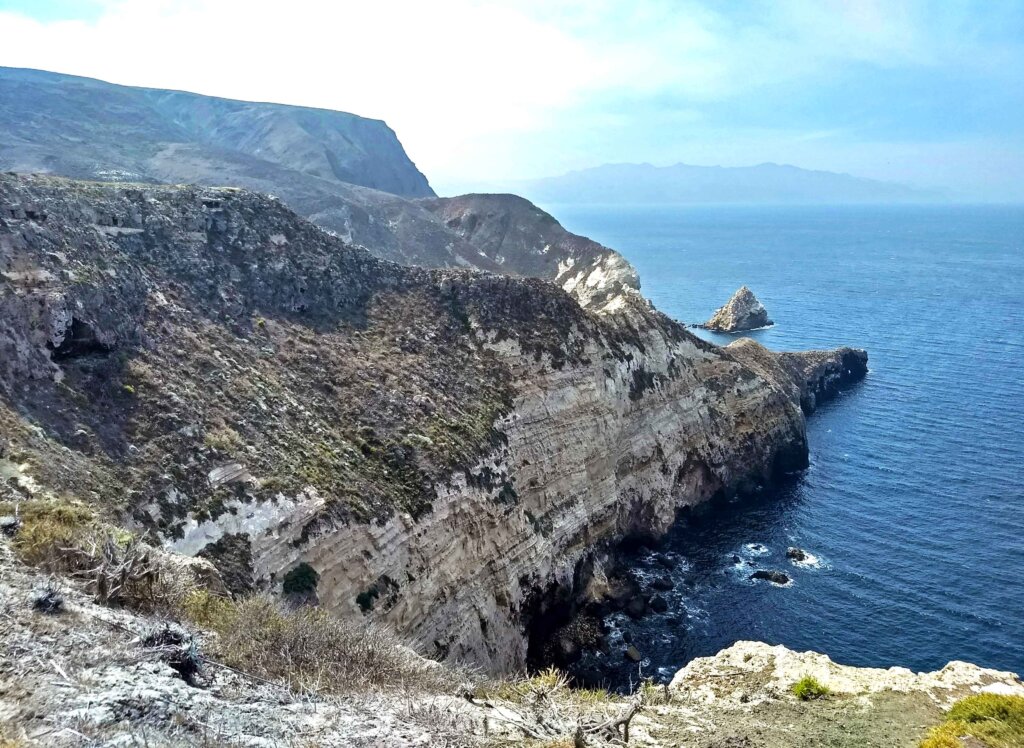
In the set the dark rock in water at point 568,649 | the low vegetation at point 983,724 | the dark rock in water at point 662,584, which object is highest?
the low vegetation at point 983,724

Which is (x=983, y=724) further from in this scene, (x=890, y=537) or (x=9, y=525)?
(x=890, y=537)

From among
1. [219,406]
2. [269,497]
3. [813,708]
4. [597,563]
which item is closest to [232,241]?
[219,406]

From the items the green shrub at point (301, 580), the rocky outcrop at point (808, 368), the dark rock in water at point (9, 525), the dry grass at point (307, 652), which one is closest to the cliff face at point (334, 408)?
the green shrub at point (301, 580)

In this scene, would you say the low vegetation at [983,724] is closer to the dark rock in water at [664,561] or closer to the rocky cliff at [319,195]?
the dark rock in water at [664,561]

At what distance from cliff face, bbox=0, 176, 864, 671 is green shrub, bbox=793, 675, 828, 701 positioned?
17.9 metres

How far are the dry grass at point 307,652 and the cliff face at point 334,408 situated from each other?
9171 millimetres

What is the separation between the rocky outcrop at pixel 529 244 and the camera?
10981 cm

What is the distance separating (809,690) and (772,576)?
27.9 meters

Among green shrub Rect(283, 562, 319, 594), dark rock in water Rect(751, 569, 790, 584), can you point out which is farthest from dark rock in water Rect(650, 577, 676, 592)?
green shrub Rect(283, 562, 319, 594)

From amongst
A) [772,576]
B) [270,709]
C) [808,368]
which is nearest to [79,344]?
[270,709]

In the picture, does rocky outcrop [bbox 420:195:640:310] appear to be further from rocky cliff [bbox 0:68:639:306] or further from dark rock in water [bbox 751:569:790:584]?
dark rock in water [bbox 751:569:790:584]

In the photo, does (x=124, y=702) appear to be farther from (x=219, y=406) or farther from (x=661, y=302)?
(x=661, y=302)

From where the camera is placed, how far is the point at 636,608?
46.2 metres

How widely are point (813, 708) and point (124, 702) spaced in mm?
19890
